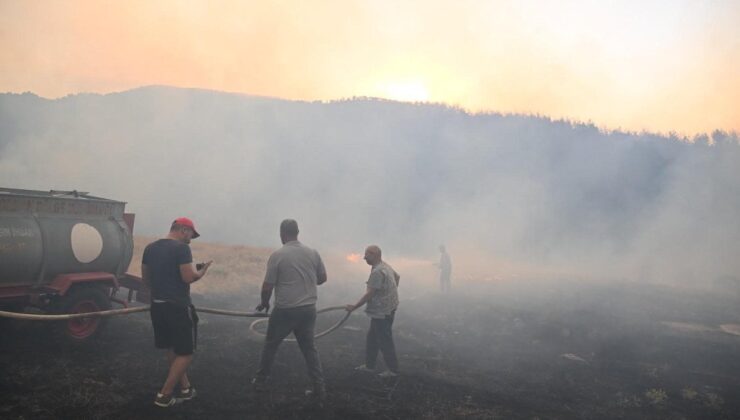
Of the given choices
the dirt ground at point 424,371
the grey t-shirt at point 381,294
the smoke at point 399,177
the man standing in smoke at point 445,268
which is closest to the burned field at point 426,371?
the dirt ground at point 424,371

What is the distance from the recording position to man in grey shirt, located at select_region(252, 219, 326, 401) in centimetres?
591

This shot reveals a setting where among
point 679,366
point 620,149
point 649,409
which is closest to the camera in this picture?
point 649,409

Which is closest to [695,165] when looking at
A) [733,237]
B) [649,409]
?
[733,237]

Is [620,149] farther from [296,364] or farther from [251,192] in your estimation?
[296,364]

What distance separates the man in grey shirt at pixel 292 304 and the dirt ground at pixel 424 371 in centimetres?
36

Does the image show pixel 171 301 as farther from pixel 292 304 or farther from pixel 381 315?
pixel 381 315

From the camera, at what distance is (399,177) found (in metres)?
41.3

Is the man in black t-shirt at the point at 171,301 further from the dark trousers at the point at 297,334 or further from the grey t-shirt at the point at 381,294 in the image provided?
the grey t-shirt at the point at 381,294

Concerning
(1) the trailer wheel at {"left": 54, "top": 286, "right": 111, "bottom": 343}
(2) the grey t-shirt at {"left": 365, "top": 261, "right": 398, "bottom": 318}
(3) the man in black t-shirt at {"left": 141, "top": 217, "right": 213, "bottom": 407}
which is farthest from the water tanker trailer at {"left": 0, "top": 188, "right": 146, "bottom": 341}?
(2) the grey t-shirt at {"left": 365, "top": 261, "right": 398, "bottom": 318}

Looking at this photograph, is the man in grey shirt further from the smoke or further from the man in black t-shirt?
the smoke

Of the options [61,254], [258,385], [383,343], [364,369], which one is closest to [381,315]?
[383,343]

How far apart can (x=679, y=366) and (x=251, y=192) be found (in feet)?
120

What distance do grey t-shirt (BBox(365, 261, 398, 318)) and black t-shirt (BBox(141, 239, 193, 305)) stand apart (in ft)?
9.74

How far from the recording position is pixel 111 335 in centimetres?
800
